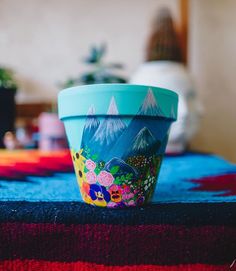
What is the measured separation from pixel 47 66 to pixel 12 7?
274mm

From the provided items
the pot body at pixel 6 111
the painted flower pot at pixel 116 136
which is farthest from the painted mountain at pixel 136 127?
the pot body at pixel 6 111

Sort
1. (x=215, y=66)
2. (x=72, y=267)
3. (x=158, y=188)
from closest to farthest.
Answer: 1. (x=72, y=267)
2. (x=158, y=188)
3. (x=215, y=66)

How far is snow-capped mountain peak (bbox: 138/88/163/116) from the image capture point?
1.00 ft

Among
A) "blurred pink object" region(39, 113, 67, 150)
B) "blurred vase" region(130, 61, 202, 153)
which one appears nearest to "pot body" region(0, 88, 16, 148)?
"blurred pink object" region(39, 113, 67, 150)

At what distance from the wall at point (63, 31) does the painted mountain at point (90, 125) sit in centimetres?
97

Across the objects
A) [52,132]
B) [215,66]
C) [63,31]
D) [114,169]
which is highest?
[63,31]

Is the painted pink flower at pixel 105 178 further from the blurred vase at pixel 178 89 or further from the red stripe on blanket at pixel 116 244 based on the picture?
the blurred vase at pixel 178 89

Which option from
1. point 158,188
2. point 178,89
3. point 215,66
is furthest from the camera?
point 215,66

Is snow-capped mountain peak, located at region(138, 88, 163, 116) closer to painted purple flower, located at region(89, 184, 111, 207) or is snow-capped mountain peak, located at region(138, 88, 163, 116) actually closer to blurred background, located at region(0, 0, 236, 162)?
painted purple flower, located at region(89, 184, 111, 207)

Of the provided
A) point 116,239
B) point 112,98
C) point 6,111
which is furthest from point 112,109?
point 6,111

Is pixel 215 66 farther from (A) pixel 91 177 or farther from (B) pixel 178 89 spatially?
(A) pixel 91 177

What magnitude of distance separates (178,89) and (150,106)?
637 millimetres

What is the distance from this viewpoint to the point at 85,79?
104 centimetres

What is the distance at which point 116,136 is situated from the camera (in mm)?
307
